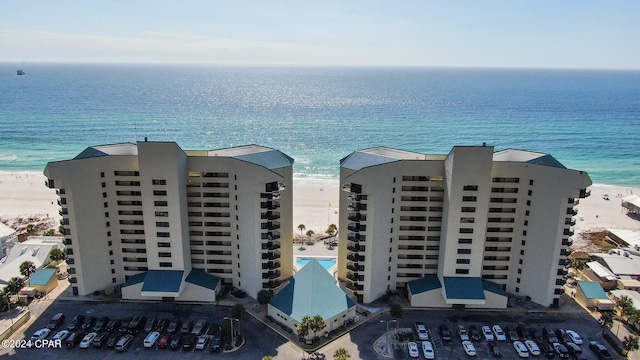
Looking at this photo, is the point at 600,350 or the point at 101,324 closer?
the point at 600,350

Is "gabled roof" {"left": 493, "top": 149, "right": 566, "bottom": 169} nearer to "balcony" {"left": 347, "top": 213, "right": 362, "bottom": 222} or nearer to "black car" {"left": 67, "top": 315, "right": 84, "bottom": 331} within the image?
"balcony" {"left": 347, "top": 213, "right": 362, "bottom": 222}

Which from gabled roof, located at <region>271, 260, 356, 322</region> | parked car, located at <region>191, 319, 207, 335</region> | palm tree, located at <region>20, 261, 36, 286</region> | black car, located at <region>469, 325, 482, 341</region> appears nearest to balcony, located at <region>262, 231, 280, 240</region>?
gabled roof, located at <region>271, 260, 356, 322</region>

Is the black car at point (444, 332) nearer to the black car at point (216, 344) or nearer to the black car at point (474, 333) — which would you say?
the black car at point (474, 333)

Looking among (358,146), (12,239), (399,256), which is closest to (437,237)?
(399,256)

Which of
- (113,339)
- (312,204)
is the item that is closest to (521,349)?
(113,339)

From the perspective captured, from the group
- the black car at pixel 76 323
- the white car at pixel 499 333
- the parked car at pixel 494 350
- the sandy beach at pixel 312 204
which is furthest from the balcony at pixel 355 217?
the black car at pixel 76 323

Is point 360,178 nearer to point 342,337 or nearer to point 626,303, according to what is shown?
point 342,337

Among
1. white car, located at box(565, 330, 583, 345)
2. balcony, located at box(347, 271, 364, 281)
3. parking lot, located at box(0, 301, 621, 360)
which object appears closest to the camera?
parking lot, located at box(0, 301, 621, 360)

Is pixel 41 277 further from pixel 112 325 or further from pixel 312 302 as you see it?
pixel 312 302
